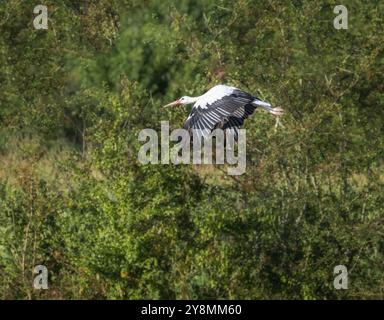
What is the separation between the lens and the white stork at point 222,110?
15164 mm

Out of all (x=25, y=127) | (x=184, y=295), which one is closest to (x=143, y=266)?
(x=184, y=295)

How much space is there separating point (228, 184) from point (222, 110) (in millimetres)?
1535

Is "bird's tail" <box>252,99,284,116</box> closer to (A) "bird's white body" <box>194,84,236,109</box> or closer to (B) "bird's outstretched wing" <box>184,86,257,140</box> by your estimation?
(B) "bird's outstretched wing" <box>184,86,257,140</box>

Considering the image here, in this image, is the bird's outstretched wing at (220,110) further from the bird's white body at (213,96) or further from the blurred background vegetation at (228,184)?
the blurred background vegetation at (228,184)

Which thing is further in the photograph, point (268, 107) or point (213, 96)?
point (268, 107)

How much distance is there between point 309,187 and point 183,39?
2623mm

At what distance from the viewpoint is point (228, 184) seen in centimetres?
1661

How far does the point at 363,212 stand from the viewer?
1667cm

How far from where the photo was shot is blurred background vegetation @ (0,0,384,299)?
593 inches

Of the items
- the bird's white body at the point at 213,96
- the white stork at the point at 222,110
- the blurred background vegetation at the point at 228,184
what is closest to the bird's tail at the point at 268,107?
the white stork at the point at 222,110

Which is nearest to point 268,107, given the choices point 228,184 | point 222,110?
point 222,110

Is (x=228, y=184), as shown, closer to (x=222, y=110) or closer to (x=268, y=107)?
(x=268, y=107)

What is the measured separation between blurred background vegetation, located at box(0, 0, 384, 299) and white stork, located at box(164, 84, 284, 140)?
477 millimetres
